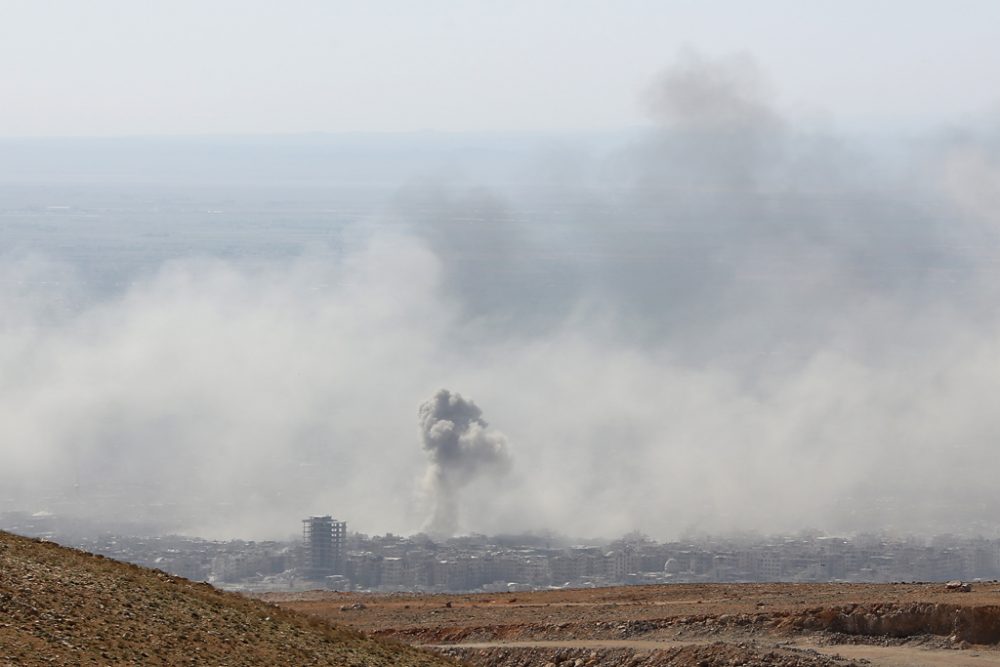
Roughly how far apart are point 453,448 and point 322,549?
23.7 m

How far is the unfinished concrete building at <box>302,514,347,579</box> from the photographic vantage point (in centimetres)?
9256

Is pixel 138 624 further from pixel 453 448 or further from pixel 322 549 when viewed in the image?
pixel 453 448

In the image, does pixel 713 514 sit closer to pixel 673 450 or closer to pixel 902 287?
pixel 673 450

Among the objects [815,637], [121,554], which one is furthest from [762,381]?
[815,637]

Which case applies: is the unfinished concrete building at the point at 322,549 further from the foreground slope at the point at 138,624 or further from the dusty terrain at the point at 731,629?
the foreground slope at the point at 138,624

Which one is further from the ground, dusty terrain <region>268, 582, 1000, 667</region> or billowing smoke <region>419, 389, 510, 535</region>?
billowing smoke <region>419, 389, 510, 535</region>

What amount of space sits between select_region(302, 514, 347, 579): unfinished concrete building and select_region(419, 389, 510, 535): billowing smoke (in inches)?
736

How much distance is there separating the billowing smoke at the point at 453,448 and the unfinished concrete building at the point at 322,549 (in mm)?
18702

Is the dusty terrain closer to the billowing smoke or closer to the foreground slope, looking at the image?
the foreground slope

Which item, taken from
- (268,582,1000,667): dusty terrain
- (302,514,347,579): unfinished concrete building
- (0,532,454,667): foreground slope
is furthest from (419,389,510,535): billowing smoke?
(0,532,454,667): foreground slope

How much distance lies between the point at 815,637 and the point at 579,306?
17455cm

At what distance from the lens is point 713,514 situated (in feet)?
367

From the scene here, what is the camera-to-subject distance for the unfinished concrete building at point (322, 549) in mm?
92562

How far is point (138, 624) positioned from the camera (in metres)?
18.0
